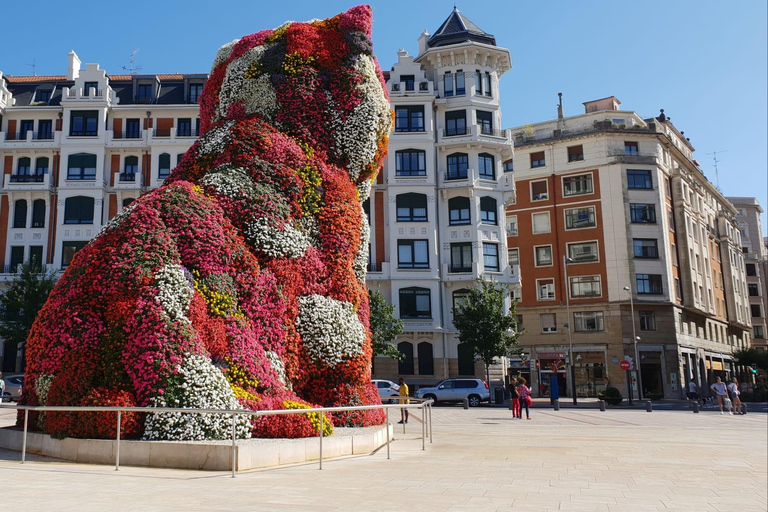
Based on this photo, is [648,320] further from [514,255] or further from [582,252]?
[514,255]

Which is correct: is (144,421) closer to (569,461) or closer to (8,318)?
(569,461)

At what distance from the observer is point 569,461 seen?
507 inches

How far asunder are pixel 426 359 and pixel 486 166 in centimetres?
1499

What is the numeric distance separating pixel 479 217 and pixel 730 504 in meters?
39.5

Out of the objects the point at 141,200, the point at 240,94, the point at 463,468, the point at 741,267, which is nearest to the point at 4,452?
the point at 141,200

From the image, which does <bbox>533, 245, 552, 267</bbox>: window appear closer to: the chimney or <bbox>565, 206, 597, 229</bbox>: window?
<bbox>565, 206, 597, 229</bbox>: window

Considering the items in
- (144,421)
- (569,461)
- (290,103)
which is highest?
(290,103)

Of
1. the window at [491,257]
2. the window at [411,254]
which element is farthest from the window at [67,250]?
the window at [491,257]

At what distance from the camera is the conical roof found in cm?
4988

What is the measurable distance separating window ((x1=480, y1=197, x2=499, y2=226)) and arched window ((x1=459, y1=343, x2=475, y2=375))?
9.25m

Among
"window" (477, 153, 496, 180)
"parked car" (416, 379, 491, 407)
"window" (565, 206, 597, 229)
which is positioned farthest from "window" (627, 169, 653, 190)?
"parked car" (416, 379, 491, 407)

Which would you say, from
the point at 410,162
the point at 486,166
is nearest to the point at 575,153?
the point at 486,166

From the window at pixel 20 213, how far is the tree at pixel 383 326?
26646 mm

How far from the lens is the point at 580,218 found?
58.2 m
